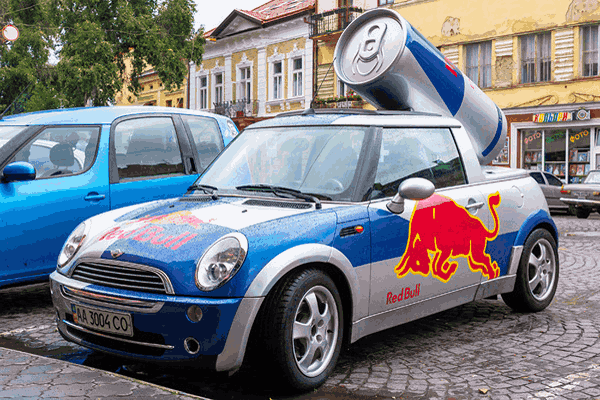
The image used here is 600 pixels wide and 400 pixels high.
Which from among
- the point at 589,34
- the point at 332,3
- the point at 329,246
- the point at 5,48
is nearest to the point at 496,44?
the point at 589,34

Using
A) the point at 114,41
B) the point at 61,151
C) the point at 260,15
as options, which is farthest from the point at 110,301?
the point at 260,15

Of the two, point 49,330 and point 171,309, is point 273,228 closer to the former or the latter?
point 171,309

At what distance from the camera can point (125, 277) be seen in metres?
3.87

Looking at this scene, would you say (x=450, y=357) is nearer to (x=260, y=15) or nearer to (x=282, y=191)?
(x=282, y=191)

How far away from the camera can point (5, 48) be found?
32.2 meters

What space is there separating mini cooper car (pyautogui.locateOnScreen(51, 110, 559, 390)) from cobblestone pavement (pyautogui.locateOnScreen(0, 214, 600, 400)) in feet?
0.93

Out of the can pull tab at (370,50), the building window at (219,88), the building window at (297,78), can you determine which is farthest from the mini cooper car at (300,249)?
the building window at (219,88)

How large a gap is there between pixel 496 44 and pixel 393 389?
941 inches

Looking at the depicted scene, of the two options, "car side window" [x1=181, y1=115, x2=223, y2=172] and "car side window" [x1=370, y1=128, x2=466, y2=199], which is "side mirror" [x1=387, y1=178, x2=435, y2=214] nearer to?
"car side window" [x1=370, y1=128, x2=466, y2=199]

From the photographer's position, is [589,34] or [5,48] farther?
[5,48]

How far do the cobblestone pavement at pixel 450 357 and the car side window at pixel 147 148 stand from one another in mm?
1545

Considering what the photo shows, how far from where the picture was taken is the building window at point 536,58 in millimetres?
24750

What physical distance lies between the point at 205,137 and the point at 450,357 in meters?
3.87

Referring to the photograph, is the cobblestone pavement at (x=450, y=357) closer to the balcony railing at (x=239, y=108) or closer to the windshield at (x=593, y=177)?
the windshield at (x=593, y=177)
